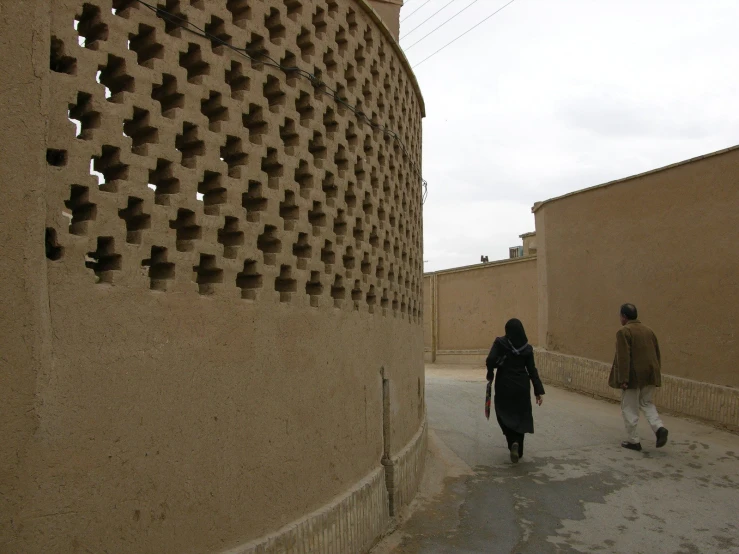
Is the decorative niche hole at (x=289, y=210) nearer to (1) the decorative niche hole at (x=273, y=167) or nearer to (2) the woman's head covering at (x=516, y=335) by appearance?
(1) the decorative niche hole at (x=273, y=167)

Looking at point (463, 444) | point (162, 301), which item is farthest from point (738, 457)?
point (162, 301)

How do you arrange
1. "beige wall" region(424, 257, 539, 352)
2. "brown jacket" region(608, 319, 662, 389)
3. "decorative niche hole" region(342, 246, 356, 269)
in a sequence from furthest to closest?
"beige wall" region(424, 257, 539, 352) → "brown jacket" region(608, 319, 662, 389) → "decorative niche hole" region(342, 246, 356, 269)

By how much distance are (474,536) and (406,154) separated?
3.15m

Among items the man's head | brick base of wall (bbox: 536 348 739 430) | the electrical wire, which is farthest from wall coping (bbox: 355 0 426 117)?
brick base of wall (bbox: 536 348 739 430)

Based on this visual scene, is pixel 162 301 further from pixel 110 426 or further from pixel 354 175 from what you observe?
pixel 354 175

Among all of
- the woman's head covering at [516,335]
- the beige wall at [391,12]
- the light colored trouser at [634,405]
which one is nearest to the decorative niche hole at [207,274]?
the woman's head covering at [516,335]

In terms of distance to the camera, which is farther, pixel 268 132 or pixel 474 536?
pixel 474 536

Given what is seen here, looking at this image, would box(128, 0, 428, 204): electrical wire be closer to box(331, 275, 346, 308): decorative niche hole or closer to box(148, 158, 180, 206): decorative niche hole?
box(148, 158, 180, 206): decorative niche hole

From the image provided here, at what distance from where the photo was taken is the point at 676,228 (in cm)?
966

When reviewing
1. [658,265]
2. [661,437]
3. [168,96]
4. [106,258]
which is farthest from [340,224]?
[658,265]

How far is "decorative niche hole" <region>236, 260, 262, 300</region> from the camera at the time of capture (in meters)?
3.53

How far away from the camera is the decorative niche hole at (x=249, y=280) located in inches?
139

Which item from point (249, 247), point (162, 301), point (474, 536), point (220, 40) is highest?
point (220, 40)

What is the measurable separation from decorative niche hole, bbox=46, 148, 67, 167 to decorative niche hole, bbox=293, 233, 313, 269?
5.22ft
